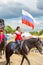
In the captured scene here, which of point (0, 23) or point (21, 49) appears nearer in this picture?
point (21, 49)

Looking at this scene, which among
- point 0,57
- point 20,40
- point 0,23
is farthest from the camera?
point 0,23

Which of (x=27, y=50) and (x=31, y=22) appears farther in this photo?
(x=31, y=22)

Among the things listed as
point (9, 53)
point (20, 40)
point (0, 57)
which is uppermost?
point (20, 40)

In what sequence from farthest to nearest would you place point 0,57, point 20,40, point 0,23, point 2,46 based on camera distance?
point 0,23 < point 0,57 < point 2,46 < point 20,40

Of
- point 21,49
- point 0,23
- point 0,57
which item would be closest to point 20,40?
point 21,49

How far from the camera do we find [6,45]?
1585 cm

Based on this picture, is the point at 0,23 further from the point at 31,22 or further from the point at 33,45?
the point at 33,45

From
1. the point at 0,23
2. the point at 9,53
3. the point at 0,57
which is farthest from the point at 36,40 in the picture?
the point at 0,23

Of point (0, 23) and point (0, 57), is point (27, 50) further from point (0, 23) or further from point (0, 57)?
point (0, 23)

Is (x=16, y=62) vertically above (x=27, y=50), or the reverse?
(x=27, y=50)

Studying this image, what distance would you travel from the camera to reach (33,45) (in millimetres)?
15453

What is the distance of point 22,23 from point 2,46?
162 inches

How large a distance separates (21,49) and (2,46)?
1.70 meters

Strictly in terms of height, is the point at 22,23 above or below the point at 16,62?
above
